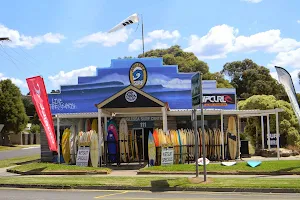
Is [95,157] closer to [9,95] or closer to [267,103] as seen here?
[267,103]

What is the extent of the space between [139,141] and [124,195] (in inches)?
528

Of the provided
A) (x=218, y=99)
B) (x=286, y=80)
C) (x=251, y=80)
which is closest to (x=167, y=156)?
(x=286, y=80)

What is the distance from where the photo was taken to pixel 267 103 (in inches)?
1267

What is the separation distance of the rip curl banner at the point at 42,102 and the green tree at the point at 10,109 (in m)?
37.4

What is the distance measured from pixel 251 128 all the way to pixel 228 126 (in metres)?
9.68

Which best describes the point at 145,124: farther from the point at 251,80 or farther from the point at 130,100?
the point at 251,80

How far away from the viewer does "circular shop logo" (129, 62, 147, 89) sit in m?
27.7

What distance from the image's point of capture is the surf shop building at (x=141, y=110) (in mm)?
22172

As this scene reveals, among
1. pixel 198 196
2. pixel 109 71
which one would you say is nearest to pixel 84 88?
pixel 109 71

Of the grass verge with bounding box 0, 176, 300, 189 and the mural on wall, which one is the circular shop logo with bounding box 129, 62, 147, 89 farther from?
the grass verge with bounding box 0, 176, 300, 189

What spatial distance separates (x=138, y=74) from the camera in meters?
27.8

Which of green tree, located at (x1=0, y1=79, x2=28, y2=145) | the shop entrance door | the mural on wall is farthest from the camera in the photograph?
green tree, located at (x1=0, y1=79, x2=28, y2=145)

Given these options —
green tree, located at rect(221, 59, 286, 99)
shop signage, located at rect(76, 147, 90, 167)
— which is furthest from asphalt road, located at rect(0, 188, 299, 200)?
green tree, located at rect(221, 59, 286, 99)

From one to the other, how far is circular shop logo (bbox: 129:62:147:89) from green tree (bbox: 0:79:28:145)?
1321 inches
